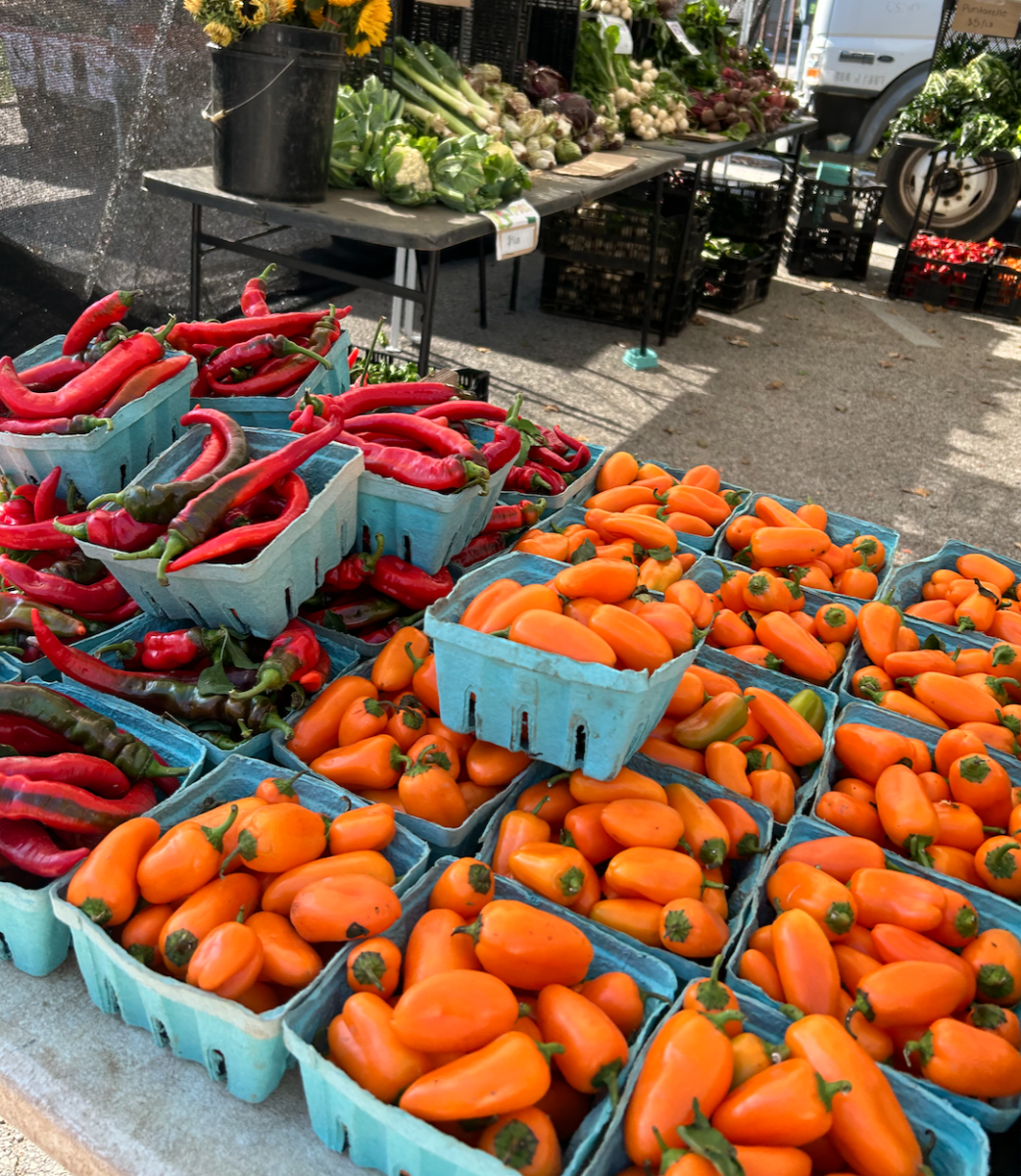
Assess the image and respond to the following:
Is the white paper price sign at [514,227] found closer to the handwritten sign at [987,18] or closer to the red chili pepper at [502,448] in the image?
the red chili pepper at [502,448]

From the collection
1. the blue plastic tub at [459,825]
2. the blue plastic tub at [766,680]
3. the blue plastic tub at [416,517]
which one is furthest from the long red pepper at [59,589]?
the blue plastic tub at [766,680]

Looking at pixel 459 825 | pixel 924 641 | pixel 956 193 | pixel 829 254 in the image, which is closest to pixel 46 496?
pixel 459 825

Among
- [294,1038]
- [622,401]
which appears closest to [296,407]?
[294,1038]

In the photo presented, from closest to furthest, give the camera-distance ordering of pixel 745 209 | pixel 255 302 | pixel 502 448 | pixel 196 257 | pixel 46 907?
pixel 46 907
pixel 502 448
pixel 255 302
pixel 196 257
pixel 745 209

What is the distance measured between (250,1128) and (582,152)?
6579mm

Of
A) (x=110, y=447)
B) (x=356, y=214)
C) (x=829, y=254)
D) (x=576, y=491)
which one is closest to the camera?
(x=110, y=447)

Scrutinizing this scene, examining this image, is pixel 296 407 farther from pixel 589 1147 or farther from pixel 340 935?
pixel 589 1147

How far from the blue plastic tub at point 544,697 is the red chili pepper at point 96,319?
1.37 m

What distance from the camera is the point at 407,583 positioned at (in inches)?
101

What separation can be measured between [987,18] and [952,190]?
5.99 ft

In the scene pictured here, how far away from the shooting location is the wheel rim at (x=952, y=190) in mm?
10320

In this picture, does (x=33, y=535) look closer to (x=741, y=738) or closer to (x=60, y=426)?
(x=60, y=426)

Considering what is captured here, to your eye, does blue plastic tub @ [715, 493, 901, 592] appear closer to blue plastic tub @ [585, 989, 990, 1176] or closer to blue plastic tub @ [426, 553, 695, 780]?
blue plastic tub @ [426, 553, 695, 780]

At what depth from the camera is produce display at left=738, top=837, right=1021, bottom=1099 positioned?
1574 mm
